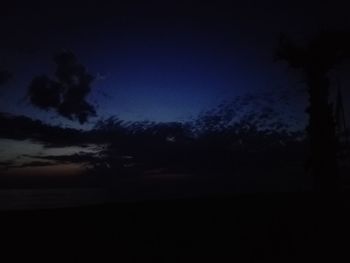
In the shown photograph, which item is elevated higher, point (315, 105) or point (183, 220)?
point (315, 105)

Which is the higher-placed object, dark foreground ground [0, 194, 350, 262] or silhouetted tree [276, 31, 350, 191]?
silhouetted tree [276, 31, 350, 191]

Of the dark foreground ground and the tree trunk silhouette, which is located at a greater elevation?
the tree trunk silhouette

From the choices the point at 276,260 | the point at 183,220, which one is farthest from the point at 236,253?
the point at 183,220

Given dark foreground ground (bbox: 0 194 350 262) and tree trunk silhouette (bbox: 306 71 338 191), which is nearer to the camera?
dark foreground ground (bbox: 0 194 350 262)

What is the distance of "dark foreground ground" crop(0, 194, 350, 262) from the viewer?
9602 millimetres

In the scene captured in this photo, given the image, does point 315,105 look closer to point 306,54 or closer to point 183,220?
point 306,54

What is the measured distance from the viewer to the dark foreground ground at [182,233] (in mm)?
9602

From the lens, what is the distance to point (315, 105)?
59.2 ft

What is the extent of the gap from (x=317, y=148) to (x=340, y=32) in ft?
17.0

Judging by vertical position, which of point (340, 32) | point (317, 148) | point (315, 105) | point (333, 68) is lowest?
point (317, 148)

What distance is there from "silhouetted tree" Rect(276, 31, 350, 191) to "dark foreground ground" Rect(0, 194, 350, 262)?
2391mm

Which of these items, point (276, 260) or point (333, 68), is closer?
point (276, 260)

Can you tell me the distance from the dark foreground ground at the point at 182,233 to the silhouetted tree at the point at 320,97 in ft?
7.85

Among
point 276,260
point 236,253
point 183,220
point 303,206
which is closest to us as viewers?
point 276,260
